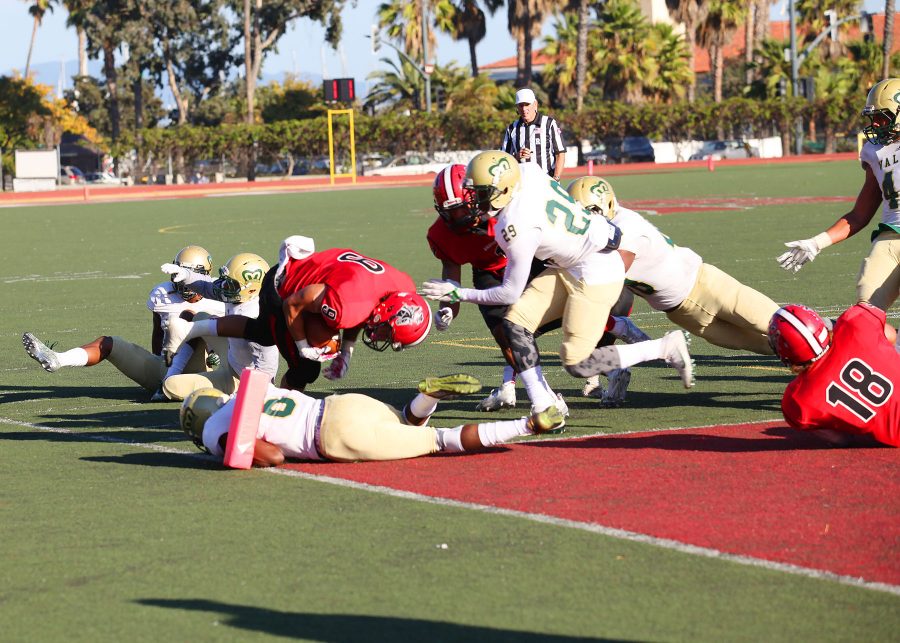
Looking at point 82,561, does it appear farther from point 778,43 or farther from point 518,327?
point 778,43

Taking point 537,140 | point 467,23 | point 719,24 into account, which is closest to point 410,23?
point 467,23

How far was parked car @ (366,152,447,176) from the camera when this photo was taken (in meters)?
64.7

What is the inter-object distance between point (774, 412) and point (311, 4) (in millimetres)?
73432

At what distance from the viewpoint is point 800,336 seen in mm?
7176

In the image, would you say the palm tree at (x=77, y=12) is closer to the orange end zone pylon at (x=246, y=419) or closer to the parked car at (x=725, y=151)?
the parked car at (x=725, y=151)

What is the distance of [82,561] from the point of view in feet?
18.6

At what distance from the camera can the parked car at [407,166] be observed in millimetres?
64688

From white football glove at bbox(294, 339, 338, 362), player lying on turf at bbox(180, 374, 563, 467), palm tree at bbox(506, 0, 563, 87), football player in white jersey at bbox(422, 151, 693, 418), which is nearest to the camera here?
player lying on turf at bbox(180, 374, 563, 467)

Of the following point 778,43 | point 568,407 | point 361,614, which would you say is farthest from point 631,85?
point 361,614

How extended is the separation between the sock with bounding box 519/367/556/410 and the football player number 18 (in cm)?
161

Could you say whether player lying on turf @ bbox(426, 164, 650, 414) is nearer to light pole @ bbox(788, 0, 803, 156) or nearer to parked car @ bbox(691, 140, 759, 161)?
light pole @ bbox(788, 0, 803, 156)

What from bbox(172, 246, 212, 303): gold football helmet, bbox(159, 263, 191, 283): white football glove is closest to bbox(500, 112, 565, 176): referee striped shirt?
bbox(172, 246, 212, 303): gold football helmet

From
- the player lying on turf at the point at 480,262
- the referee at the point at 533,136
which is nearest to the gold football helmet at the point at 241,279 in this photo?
the player lying on turf at the point at 480,262

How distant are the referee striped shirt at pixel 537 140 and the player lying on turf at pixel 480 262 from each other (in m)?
4.78
